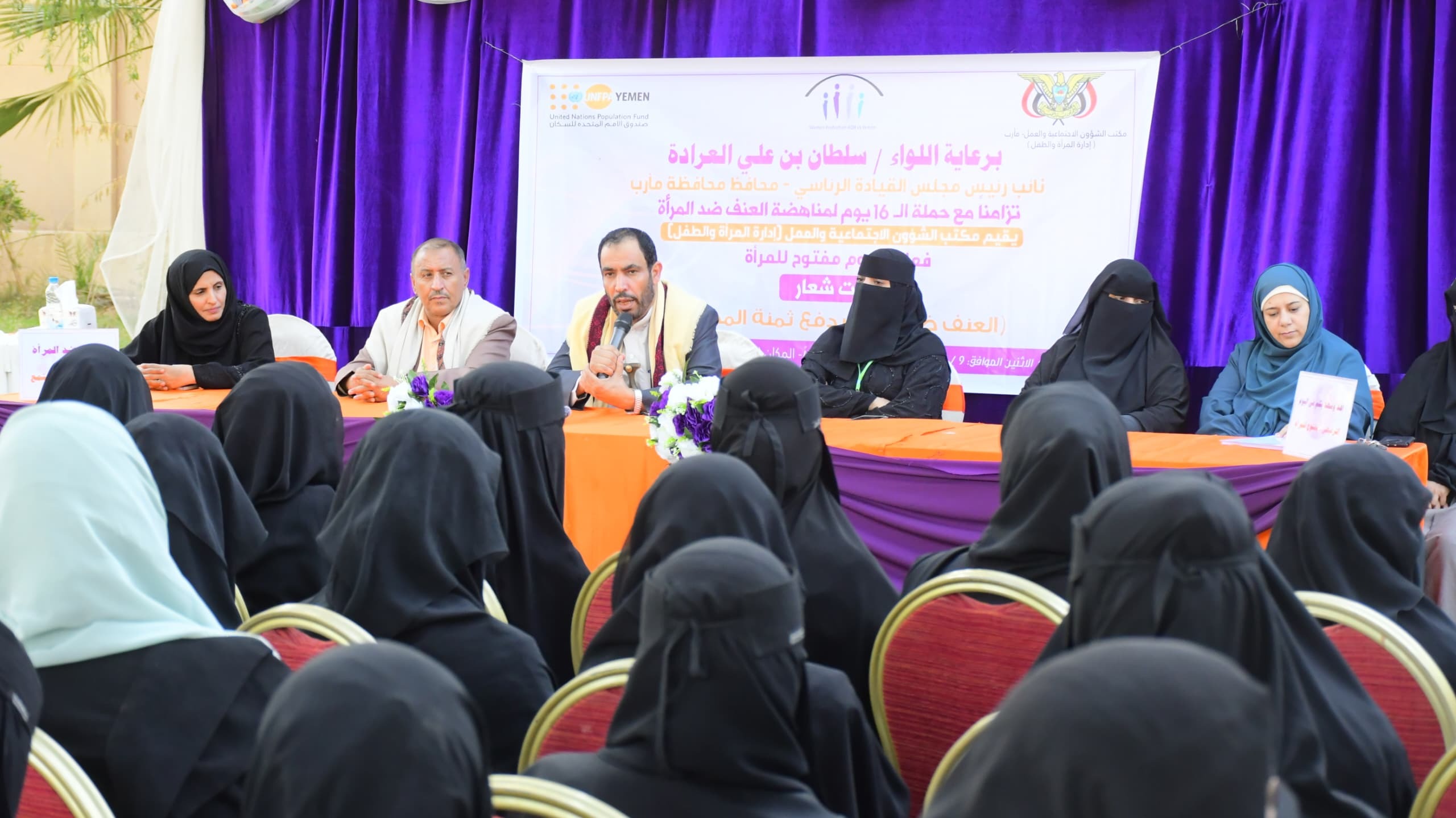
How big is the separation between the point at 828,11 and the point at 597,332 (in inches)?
75.5

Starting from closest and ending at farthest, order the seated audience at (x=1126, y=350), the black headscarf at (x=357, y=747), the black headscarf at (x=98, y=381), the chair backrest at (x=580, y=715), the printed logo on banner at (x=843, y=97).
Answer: the black headscarf at (x=357, y=747)
the chair backrest at (x=580, y=715)
the black headscarf at (x=98, y=381)
the seated audience at (x=1126, y=350)
the printed logo on banner at (x=843, y=97)

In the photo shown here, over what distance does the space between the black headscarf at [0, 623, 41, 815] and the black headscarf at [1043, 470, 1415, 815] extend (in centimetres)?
103

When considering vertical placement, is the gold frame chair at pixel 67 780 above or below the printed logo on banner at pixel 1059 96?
below

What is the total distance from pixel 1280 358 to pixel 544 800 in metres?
3.75

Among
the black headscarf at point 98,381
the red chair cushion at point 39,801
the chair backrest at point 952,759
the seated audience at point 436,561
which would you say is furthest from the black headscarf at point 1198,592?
the black headscarf at point 98,381

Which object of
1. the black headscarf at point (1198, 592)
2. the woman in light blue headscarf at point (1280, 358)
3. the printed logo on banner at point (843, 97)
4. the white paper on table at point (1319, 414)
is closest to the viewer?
the black headscarf at point (1198, 592)

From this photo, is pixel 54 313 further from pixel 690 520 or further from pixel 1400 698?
pixel 1400 698

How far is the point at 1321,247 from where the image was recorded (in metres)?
4.90

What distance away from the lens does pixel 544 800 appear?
1.15 m

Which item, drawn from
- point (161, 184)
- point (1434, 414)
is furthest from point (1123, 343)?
point (161, 184)

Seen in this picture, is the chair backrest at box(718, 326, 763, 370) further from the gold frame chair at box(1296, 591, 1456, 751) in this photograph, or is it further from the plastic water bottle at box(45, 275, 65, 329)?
the gold frame chair at box(1296, 591, 1456, 751)

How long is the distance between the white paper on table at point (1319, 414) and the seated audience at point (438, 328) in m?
2.75

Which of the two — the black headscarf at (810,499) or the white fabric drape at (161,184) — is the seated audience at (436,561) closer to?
the black headscarf at (810,499)

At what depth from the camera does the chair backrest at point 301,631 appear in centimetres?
159
